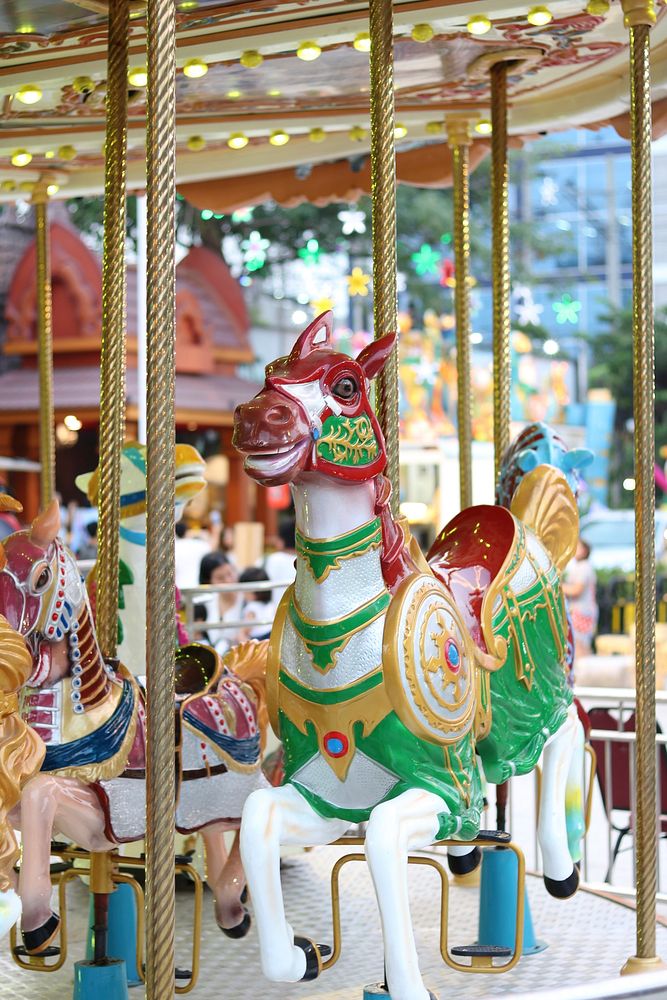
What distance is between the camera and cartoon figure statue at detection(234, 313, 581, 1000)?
285 cm

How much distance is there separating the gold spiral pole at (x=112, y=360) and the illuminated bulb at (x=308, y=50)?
66 centimetres

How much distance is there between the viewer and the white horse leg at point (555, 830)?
3.71 m

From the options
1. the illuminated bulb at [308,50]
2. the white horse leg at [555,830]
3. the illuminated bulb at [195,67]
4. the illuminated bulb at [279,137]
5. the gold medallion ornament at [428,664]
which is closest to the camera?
the gold medallion ornament at [428,664]

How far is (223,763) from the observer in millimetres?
3801

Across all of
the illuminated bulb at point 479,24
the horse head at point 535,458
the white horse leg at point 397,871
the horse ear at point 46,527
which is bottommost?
the white horse leg at point 397,871

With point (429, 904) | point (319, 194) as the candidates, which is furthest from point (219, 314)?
point (429, 904)

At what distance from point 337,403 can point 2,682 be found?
0.92m

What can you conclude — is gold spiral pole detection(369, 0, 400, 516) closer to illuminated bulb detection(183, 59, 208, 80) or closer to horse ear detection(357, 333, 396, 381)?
horse ear detection(357, 333, 396, 381)

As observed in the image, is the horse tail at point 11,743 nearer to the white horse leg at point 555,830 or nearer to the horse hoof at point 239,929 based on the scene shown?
the horse hoof at point 239,929

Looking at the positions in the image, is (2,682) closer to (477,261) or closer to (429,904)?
(429,904)

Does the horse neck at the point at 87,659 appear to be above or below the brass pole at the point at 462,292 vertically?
below

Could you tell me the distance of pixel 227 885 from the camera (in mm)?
3943

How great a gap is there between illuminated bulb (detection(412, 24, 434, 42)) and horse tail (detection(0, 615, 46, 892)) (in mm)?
2132

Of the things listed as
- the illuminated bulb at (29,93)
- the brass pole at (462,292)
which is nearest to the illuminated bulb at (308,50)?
the illuminated bulb at (29,93)
